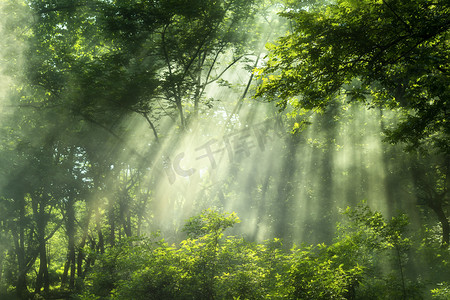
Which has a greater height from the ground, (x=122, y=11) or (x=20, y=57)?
(x=20, y=57)

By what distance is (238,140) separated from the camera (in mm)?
22312

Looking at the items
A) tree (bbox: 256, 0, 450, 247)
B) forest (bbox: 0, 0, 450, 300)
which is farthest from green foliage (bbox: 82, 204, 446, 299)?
tree (bbox: 256, 0, 450, 247)

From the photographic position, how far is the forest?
571 cm

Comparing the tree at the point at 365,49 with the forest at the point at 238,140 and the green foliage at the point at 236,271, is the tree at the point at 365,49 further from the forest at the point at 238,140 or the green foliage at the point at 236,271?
the green foliage at the point at 236,271

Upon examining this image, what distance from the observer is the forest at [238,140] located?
18.7 feet

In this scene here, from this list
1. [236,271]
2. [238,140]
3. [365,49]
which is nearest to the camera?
[365,49]

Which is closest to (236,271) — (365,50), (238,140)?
(365,50)

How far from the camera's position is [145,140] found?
17.7 m

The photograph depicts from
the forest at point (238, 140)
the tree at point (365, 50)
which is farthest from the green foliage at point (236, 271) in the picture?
the tree at point (365, 50)

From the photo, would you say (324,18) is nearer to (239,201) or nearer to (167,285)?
(167,285)

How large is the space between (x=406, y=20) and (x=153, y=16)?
27.6 ft

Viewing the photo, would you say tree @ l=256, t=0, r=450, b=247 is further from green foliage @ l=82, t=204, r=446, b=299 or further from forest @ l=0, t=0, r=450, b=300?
green foliage @ l=82, t=204, r=446, b=299

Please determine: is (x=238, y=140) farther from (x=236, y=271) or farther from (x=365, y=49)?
(x=365, y=49)

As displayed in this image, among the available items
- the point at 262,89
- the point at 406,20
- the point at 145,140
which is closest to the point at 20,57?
the point at 145,140
